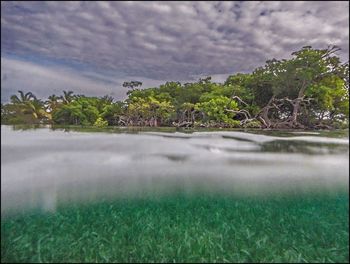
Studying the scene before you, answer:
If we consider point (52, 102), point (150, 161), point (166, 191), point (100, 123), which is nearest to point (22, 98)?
point (52, 102)

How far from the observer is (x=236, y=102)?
33.5 ft

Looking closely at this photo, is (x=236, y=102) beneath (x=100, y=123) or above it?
above

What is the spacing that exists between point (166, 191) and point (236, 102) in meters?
4.65

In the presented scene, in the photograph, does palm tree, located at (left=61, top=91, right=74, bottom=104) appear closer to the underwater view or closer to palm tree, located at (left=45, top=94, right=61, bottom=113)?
palm tree, located at (left=45, top=94, right=61, bottom=113)

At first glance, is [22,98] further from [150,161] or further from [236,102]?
[236,102]

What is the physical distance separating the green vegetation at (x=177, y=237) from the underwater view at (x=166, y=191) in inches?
1.2

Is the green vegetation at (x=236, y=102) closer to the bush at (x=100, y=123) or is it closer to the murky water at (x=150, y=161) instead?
the bush at (x=100, y=123)

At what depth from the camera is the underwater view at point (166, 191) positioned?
22.2ft

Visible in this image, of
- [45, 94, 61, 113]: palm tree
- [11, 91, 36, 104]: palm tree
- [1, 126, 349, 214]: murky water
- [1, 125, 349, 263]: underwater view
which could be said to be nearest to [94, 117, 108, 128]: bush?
[1, 125, 349, 263]: underwater view

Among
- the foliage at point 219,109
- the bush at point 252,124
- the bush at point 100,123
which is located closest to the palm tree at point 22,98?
the bush at point 100,123

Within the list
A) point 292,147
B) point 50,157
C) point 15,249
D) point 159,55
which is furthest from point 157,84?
point 15,249

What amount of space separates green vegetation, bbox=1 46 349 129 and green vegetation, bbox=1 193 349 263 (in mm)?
3171

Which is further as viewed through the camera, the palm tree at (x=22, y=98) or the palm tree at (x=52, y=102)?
the palm tree at (x=52, y=102)

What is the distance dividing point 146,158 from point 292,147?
478cm
